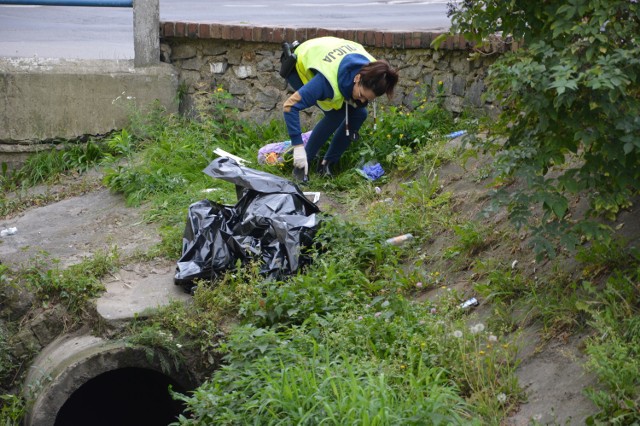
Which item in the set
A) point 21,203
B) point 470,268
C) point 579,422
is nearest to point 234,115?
point 21,203

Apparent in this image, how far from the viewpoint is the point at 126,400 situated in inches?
260

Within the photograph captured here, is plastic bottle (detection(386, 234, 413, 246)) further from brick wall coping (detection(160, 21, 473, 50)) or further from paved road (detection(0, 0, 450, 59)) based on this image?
paved road (detection(0, 0, 450, 59))

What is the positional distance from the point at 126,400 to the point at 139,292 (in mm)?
1391

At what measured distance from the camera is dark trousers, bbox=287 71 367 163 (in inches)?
267

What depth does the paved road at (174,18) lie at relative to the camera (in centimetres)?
895

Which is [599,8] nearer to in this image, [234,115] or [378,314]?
[378,314]

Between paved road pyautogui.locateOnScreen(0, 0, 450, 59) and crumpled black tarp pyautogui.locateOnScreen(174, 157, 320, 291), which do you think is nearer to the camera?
crumpled black tarp pyautogui.locateOnScreen(174, 157, 320, 291)

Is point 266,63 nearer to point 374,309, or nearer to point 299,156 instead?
point 299,156

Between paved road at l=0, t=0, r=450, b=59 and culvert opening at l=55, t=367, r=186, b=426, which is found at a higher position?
paved road at l=0, t=0, r=450, b=59

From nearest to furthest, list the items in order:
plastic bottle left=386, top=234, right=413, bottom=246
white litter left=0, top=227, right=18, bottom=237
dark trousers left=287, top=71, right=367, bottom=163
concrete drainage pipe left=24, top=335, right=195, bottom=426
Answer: concrete drainage pipe left=24, top=335, right=195, bottom=426
plastic bottle left=386, top=234, right=413, bottom=246
white litter left=0, top=227, right=18, bottom=237
dark trousers left=287, top=71, right=367, bottom=163

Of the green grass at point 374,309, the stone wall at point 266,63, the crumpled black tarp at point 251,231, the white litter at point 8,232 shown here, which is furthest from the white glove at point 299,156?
the white litter at point 8,232

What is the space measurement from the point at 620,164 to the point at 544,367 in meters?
0.99

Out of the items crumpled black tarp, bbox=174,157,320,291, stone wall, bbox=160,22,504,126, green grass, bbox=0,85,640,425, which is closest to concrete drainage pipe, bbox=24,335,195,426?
green grass, bbox=0,85,640,425

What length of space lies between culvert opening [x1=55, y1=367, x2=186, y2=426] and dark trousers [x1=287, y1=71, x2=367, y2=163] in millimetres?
2128
